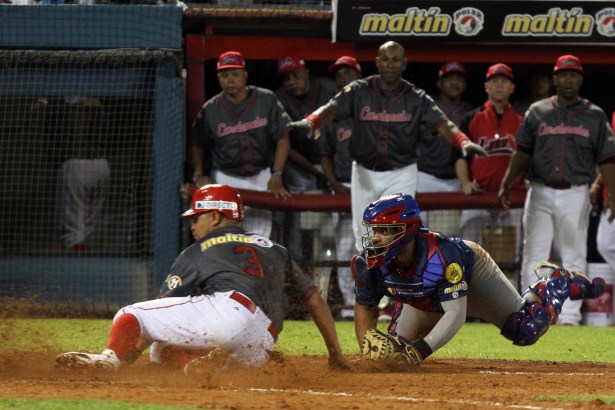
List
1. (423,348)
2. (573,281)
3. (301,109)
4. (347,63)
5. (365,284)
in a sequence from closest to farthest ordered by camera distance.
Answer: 1. (423,348)
2. (365,284)
3. (573,281)
4. (347,63)
5. (301,109)

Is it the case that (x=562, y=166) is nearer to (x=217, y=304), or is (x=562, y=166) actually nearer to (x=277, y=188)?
(x=277, y=188)

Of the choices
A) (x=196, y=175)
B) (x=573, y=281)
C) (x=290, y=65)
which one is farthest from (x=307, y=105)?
(x=573, y=281)

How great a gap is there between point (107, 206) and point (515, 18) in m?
4.79

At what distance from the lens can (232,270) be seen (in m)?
6.06

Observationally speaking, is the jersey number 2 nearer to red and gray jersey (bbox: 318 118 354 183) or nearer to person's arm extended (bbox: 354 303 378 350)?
person's arm extended (bbox: 354 303 378 350)

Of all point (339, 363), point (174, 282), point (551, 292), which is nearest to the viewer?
point (174, 282)

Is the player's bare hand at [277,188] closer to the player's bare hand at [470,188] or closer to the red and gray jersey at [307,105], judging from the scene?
the red and gray jersey at [307,105]

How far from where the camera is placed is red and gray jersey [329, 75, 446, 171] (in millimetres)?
10305

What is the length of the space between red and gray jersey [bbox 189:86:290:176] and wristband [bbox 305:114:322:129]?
1127 millimetres

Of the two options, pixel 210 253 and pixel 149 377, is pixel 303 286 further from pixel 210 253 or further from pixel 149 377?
pixel 149 377

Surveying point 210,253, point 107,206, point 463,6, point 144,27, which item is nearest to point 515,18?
point 463,6

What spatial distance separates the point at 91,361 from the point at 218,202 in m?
1.21

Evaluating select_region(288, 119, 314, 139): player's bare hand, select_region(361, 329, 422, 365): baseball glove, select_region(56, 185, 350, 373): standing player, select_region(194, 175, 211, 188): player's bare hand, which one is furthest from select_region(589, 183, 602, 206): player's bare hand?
select_region(56, 185, 350, 373): standing player

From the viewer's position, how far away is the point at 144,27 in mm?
11453
